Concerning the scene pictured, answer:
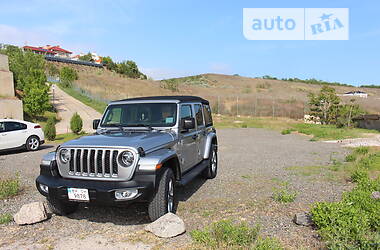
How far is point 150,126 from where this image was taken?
5.05m

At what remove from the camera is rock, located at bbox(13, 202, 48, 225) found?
4.43 meters

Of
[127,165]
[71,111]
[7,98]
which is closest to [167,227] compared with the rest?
[127,165]

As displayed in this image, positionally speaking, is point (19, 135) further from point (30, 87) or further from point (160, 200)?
point (30, 87)

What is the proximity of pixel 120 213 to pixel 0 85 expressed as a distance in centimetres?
2224

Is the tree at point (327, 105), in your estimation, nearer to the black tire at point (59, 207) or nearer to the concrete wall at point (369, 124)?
the concrete wall at point (369, 124)

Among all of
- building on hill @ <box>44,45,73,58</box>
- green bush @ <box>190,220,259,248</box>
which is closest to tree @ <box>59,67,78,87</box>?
green bush @ <box>190,220,259,248</box>

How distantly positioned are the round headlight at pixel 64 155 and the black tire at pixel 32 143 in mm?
9176

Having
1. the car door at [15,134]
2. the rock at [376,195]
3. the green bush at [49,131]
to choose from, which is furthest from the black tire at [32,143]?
the rock at [376,195]

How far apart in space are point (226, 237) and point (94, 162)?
1991 mm

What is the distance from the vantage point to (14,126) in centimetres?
1164

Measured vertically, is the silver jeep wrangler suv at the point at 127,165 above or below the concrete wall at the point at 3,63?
below

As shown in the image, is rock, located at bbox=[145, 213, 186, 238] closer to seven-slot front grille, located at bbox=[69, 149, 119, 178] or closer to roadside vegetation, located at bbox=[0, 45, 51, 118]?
seven-slot front grille, located at bbox=[69, 149, 119, 178]

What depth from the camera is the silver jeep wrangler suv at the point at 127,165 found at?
3846 mm

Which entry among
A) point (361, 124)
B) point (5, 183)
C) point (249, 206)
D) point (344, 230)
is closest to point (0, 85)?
point (5, 183)
